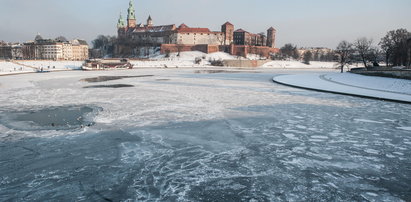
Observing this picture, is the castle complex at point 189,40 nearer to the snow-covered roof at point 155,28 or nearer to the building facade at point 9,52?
the snow-covered roof at point 155,28

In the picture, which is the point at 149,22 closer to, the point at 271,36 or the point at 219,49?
the point at 219,49

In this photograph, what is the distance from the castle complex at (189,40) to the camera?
300 ft

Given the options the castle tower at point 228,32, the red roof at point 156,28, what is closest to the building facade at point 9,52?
the red roof at point 156,28

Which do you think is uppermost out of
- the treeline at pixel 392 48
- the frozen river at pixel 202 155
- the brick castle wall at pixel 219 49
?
the brick castle wall at pixel 219 49

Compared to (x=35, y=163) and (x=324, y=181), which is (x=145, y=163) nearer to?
(x=35, y=163)

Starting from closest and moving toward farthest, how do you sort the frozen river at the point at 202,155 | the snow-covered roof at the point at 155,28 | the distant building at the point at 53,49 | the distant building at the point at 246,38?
1. the frozen river at the point at 202,155
2. the distant building at the point at 53,49
3. the distant building at the point at 246,38
4. the snow-covered roof at the point at 155,28

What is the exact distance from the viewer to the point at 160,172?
214 inches

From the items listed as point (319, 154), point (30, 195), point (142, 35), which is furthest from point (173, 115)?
point (142, 35)

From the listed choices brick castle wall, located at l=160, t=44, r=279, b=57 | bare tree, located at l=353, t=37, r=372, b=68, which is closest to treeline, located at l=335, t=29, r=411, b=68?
bare tree, located at l=353, t=37, r=372, b=68

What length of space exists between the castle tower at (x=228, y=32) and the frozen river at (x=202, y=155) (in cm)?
9127

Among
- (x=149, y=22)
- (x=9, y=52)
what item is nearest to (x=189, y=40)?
(x=149, y=22)

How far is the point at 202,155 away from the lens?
21.0 feet

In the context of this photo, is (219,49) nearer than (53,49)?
Yes

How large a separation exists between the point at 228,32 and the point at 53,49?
60568 mm
